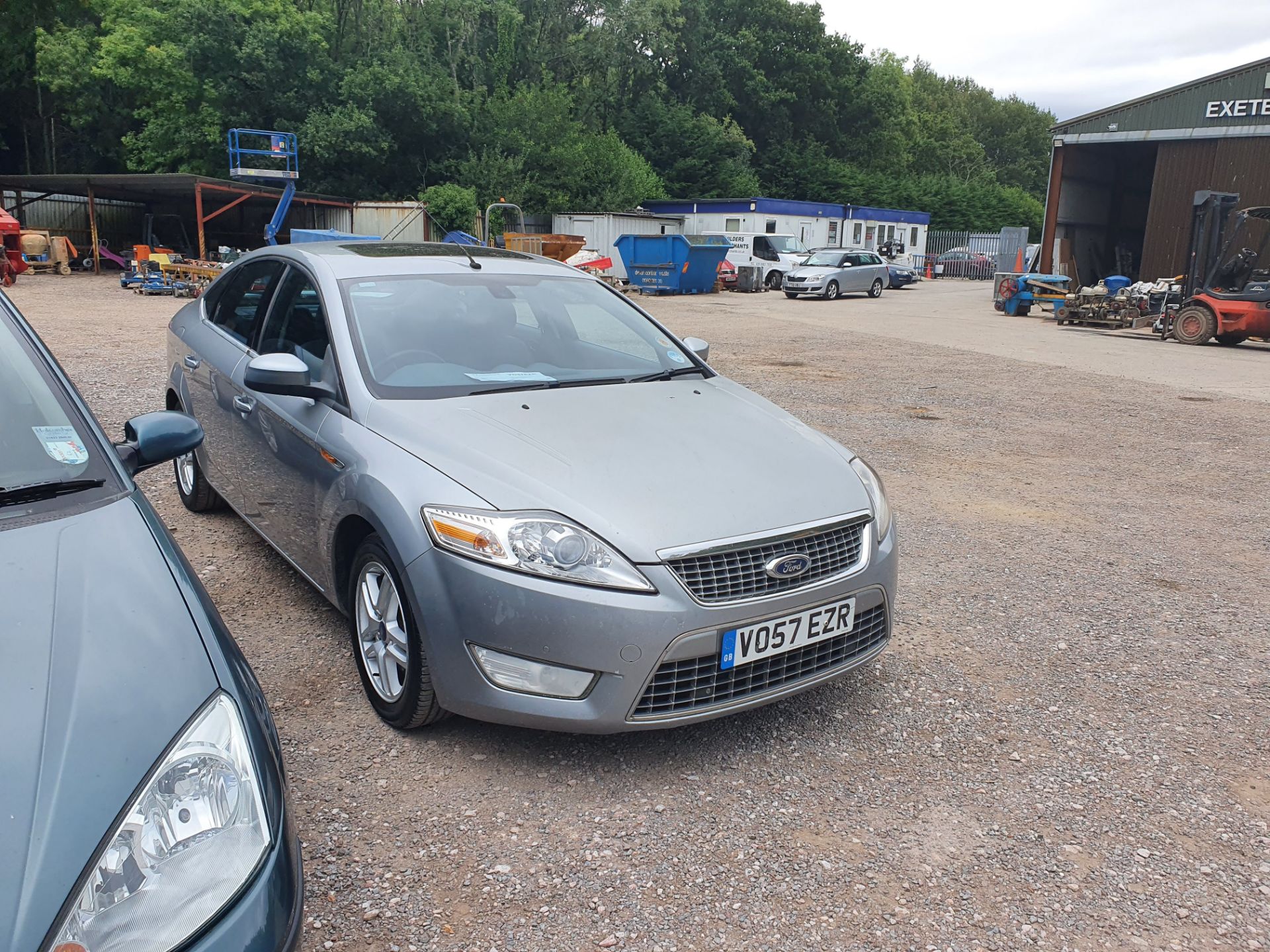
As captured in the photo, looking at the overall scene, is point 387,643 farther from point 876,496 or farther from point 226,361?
point 226,361

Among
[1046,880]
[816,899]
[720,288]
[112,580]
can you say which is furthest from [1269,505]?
[720,288]

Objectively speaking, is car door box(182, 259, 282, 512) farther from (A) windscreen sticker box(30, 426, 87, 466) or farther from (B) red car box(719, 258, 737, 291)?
(B) red car box(719, 258, 737, 291)

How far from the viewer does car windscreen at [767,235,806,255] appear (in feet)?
109

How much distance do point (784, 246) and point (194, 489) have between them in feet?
100

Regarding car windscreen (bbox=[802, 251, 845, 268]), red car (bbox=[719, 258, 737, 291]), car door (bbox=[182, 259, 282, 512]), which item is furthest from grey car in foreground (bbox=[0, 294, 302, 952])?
red car (bbox=[719, 258, 737, 291])

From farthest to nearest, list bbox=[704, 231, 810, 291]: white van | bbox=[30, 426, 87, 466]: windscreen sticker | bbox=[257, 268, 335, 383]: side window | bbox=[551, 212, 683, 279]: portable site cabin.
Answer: bbox=[551, 212, 683, 279]: portable site cabin
bbox=[704, 231, 810, 291]: white van
bbox=[257, 268, 335, 383]: side window
bbox=[30, 426, 87, 466]: windscreen sticker

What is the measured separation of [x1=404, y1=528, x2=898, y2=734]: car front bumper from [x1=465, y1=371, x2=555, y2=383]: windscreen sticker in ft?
3.41

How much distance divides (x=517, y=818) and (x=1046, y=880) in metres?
1.44

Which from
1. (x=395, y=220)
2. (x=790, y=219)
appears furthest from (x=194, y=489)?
(x=790, y=219)

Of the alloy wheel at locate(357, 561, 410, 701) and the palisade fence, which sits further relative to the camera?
the palisade fence

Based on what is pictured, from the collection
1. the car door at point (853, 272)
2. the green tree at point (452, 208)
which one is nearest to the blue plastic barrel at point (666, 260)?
the car door at point (853, 272)

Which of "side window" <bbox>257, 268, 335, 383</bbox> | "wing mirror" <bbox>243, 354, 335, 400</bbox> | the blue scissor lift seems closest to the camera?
"wing mirror" <bbox>243, 354, 335, 400</bbox>

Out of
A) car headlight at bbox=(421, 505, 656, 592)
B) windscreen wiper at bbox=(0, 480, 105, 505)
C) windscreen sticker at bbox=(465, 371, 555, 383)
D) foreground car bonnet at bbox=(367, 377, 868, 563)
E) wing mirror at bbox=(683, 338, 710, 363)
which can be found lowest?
car headlight at bbox=(421, 505, 656, 592)

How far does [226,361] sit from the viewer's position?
4.50m
